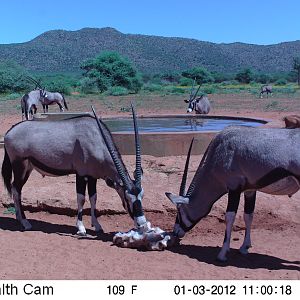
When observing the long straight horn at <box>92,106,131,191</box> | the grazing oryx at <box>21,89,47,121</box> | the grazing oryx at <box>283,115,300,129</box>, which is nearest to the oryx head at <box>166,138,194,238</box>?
the long straight horn at <box>92,106,131,191</box>

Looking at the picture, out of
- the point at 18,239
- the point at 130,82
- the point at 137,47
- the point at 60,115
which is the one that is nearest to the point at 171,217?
the point at 18,239

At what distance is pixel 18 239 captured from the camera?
6.91 meters

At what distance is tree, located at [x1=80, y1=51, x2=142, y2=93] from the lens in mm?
56569

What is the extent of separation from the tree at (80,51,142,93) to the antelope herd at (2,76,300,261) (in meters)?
47.9

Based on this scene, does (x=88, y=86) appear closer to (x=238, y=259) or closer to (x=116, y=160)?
(x=116, y=160)

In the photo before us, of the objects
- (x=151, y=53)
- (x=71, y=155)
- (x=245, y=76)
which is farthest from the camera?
(x=151, y=53)

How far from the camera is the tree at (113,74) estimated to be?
186 ft

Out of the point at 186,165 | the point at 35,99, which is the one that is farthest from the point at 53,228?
the point at 35,99

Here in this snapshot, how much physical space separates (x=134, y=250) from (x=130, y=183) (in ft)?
2.57

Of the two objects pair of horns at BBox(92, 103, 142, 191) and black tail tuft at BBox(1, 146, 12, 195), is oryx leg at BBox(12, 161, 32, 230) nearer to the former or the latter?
black tail tuft at BBox(1, 146, 12, 195)

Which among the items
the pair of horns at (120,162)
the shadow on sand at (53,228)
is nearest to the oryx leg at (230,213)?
the pair of horns at (120,162)

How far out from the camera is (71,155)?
722 cm

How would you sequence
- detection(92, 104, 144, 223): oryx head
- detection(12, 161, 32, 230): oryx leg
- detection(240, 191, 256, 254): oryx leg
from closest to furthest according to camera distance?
1. detection(240, 191, 256, 254): oryx leg
2. detection(92, 104, 144, 223): oryx head
3. detection(12, 161, 32, 230): oryx leg

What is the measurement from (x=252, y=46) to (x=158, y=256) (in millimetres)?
117130
